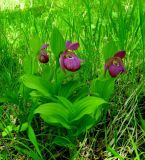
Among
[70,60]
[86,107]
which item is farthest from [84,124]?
[70,60]

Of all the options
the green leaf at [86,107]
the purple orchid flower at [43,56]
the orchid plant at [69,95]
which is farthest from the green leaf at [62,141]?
the purple orchid flower at [43,56]

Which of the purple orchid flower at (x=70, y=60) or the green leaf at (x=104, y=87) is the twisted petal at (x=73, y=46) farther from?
the green leaf at (x=104, y=87)

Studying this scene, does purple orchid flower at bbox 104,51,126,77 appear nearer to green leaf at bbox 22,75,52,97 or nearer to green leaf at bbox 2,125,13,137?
green leaf at bbox 22,75,52,97

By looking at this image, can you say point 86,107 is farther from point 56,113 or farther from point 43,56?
point 43,56

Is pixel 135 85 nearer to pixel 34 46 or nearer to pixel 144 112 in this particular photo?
pixel 144 112

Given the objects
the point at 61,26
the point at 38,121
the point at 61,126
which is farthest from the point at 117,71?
the point at 61,26

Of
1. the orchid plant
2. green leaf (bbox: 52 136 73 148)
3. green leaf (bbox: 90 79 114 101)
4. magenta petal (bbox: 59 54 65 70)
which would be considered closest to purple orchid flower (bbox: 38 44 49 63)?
the orchid plant
